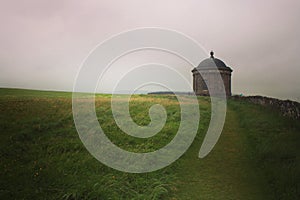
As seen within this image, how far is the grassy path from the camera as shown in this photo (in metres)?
8.89

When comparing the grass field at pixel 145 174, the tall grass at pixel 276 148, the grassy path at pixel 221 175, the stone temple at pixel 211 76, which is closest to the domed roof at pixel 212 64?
the stone temple at pixel 211 76

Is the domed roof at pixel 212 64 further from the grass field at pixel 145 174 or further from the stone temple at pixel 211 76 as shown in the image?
the grass field at pixel 145 174

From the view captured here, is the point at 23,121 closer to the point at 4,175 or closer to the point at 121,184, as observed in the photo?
the point at 4,175

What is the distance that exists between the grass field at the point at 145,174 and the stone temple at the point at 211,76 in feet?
71.1

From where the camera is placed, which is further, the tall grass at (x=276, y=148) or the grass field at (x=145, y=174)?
the tall grass at (x=276, y=148)

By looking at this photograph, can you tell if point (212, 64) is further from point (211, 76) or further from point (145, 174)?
point (145, 174)

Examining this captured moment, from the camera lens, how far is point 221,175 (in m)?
10.3

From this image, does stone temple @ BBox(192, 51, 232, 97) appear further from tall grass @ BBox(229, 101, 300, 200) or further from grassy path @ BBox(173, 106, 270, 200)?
grassy path @ BBox(173, 106, 270, 200)

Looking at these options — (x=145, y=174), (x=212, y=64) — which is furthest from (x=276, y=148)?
(x=212, y=64)

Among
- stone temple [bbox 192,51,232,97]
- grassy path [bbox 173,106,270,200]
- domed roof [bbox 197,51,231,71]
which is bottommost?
grassy path [bbox 173,106,270,200]

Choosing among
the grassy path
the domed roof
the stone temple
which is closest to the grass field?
the grassy path

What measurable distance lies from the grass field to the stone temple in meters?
21.7

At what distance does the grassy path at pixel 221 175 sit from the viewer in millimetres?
8891

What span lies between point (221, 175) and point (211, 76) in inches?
1198
